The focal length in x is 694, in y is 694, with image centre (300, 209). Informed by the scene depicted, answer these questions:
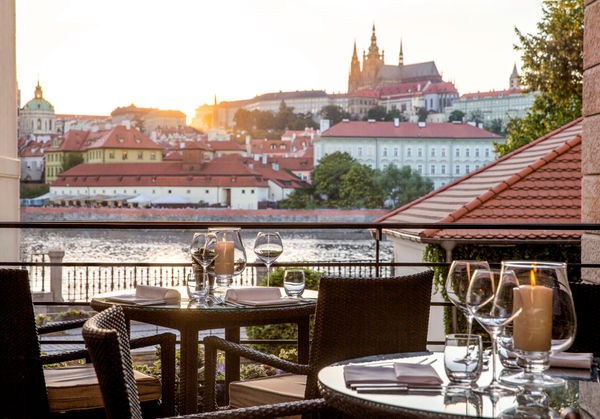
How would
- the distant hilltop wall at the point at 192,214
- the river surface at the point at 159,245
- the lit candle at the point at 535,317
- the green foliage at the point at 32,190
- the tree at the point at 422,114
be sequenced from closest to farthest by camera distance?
1. the lit candle at the point at 535,317
2. the river surface at the point at 159,245
3. the distant hilltop wall at the point at 192,214
4. the green foliage at the point at 32,190
5. the tree at the point at 422,114

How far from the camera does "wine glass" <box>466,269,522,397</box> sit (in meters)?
1.09

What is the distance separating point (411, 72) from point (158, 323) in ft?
335

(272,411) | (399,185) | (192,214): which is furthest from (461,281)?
(399,185)

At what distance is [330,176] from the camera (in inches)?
2603

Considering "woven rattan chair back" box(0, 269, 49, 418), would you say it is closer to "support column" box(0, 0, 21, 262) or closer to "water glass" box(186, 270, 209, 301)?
"water glass" box(186, 270, 209, 301)

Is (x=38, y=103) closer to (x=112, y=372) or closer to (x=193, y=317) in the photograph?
(x=193, y=317)

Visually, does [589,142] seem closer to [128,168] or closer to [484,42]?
[128,168]

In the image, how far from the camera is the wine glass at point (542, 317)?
3.53 feet

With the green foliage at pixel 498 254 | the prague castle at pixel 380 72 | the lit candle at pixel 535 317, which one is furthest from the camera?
the prague castle at pixel 380 72

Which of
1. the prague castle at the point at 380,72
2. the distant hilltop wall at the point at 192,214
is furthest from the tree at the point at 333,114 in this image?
the distant hilltop wall at the point at 192,214

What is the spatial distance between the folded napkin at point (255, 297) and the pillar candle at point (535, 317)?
0.98 meters

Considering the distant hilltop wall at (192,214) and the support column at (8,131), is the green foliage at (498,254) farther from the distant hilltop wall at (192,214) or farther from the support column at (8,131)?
the distant hilltop wall at (192,214)

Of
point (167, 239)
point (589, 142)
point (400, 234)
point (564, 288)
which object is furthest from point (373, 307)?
point (167, 239)

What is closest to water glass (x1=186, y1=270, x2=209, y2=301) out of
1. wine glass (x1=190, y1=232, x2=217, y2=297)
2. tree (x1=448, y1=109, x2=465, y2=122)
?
wine glass (x1=190, y1=232, x2=217, y2=297)
